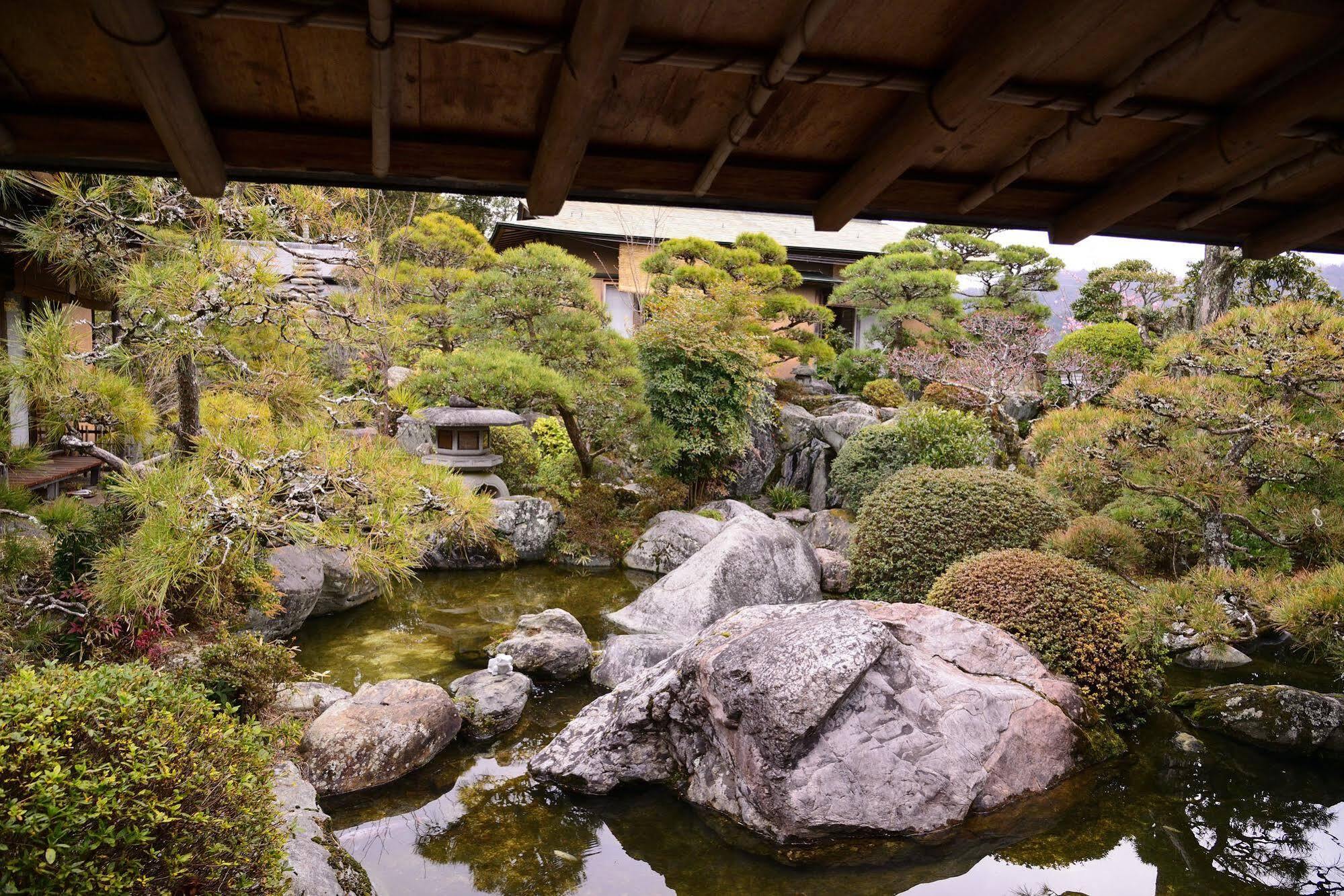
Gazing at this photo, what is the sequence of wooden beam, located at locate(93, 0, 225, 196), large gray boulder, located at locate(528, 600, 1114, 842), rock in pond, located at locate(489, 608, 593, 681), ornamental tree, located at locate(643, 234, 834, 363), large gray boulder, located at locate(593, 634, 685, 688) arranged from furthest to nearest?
ornamental tree, located at locate(643, 234, 834, 363) < rock in pond, located at locate(489, 608, 593, 681) < large gray boulder, located at locate(593, 634, 685, 688) < large gray boulder, located at locate(528, 600, 1114, 842) < wooden beam, located at locate(93, 0, 225, 196)

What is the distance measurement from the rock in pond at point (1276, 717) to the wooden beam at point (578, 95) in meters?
5.78

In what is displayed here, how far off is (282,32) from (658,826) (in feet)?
13.1

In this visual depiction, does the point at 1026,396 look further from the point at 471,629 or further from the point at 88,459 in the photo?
the point at 88,459

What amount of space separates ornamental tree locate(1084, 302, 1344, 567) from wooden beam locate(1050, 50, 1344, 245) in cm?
321

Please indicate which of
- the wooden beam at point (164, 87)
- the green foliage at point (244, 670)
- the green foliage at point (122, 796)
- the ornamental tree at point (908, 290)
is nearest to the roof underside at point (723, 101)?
the wooden beam at point (164, 87)

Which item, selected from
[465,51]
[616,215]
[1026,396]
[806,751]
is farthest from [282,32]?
[616,215]

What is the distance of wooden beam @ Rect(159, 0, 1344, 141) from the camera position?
1530 mm

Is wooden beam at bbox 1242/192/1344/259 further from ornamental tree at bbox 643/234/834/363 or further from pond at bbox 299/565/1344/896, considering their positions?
ornamental tree at bbox 643/234/834/363

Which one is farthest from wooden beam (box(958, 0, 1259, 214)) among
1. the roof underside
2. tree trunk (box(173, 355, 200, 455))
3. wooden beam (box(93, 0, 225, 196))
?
tree trunk (box(173, 355, 200, 455))

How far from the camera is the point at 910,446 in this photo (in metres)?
9.41

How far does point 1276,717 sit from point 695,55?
5.95m

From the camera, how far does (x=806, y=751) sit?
4020 mm

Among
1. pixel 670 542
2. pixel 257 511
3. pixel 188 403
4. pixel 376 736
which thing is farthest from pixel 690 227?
pixel 376 736

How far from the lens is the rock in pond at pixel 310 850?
9.50ft
